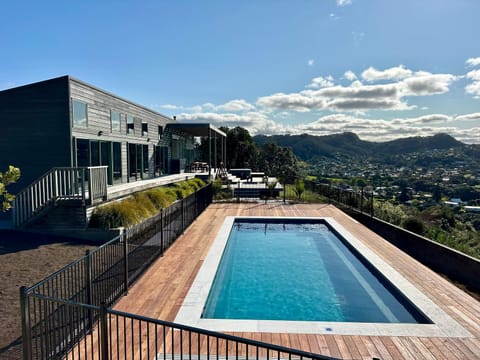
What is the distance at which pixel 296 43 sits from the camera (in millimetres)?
13891

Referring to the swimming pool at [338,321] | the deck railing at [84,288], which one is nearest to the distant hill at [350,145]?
the deck railing at [84,288]

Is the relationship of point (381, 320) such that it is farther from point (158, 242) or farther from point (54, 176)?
point (54, 176)

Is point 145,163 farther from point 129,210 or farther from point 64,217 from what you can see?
point 64,217

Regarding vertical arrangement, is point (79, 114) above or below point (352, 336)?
above

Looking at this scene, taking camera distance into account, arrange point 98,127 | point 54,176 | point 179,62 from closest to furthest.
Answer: point 54,176, point 98,127, point 179,62

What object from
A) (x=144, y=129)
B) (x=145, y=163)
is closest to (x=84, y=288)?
(x=145, y=163)

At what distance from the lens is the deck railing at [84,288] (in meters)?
2.85

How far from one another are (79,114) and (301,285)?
29.9 ft

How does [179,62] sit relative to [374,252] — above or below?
above

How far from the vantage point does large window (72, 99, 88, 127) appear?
33.4 feet

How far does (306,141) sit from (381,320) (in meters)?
87.9

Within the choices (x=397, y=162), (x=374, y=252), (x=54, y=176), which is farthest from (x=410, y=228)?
(x=397, y=162)

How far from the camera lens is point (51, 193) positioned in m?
8.86

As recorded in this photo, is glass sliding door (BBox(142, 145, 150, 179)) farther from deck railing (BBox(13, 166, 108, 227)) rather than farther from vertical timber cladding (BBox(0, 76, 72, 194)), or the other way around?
deck railing (BBox(13, 166, 108, 227))
